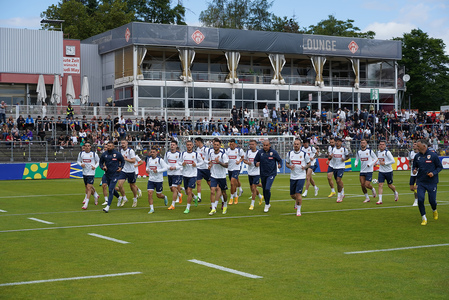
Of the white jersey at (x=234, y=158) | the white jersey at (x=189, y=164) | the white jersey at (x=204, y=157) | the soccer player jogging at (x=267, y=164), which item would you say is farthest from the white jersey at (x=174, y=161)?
the white jersey at (x=234, y=158)

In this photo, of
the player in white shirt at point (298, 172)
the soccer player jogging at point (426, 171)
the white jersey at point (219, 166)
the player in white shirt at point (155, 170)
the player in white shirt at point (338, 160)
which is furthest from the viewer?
the player in white shirt at point (338, 160)

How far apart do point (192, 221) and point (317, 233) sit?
13.0 ft

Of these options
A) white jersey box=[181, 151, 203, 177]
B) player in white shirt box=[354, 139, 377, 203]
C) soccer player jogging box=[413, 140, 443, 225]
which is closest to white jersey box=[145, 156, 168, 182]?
white jersey box=[181, 151, 203, 177]

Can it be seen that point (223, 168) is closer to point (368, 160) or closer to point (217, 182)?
point (217, 182)

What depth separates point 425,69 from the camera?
82.2 metres

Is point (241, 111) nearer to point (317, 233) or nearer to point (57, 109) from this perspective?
point (57, 109)

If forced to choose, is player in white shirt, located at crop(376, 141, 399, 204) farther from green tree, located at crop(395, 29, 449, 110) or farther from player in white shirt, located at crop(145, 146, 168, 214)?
green tree, located at crop(395, 29, 449, 110)

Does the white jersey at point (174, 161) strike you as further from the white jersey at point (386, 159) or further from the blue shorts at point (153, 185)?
the white jersey at point (386, 159)

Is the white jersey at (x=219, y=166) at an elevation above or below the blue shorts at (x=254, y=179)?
above

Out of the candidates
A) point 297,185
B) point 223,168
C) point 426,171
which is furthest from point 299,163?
point 426,171

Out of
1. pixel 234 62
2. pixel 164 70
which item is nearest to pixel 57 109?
pixel 164 70

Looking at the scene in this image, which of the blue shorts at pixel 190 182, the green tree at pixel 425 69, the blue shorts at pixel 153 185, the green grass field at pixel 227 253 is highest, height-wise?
the green tree at pixel 425 69

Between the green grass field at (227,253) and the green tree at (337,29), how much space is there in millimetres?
70000

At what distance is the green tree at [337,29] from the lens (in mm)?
86938
